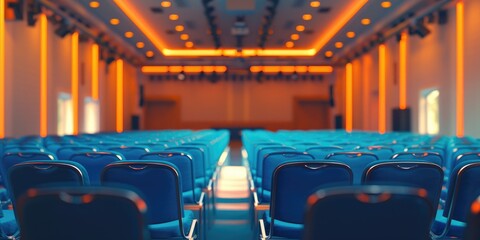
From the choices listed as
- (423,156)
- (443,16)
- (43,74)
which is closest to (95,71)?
(43,74)

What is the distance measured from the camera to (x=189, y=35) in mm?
20016

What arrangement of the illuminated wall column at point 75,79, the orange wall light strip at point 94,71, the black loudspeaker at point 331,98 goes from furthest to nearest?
the black loudspeaker at point 331,98
the orange wall light strip at point 94,71
the illuminated wall column at point 75,79

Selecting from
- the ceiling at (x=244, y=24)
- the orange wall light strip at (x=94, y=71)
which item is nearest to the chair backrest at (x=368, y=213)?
the ceiling at (x=244, y=24)

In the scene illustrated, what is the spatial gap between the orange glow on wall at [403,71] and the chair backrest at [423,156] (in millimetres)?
14201

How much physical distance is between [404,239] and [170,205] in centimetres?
169

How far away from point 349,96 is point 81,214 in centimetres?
2450

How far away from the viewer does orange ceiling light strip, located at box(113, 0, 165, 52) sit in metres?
14.6

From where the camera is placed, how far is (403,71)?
18.0 m

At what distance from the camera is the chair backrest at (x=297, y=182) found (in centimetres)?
312

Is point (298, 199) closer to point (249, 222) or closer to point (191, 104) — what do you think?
point (249, 222)

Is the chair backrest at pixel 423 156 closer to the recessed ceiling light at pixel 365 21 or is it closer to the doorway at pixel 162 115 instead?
the recessed ceiling light at pixel 365 21

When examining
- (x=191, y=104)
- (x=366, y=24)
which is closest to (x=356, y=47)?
(x=366, y=24)

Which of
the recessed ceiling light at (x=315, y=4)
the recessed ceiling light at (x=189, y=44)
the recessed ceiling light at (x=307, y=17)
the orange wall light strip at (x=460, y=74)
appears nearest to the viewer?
the orange wall light strip at (x=460, y=74)

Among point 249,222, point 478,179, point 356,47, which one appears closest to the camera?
point 478,179
